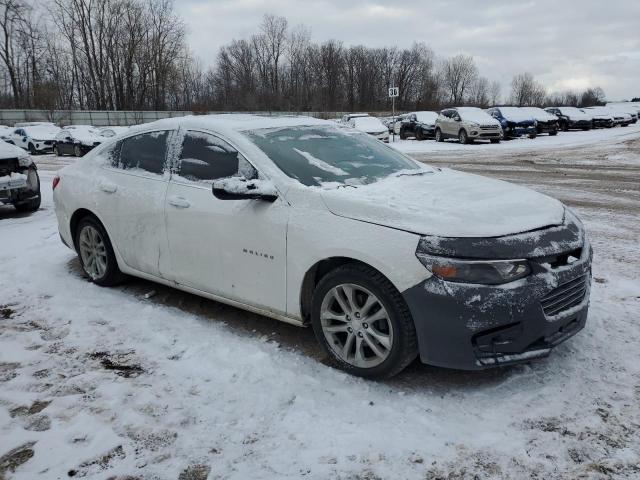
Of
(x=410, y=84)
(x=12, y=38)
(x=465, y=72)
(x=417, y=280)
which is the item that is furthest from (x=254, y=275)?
(x=465, y=72)

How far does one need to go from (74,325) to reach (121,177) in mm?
1345

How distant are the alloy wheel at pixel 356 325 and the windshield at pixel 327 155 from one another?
0.82 metres

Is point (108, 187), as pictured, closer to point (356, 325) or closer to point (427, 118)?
point (356, 325)

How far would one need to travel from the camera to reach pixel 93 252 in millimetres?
5102

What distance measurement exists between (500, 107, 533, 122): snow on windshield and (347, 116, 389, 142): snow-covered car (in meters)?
7.06

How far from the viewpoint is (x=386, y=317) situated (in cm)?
308

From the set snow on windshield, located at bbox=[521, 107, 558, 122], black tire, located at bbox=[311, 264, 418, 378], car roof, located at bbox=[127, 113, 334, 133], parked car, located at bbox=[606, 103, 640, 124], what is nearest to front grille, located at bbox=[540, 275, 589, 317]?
black tire, located at bbox=[311, 264, 418, 378]

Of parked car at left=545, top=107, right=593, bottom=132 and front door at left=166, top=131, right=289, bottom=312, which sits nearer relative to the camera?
front door at left=166, top=131, right=289, bottom=312

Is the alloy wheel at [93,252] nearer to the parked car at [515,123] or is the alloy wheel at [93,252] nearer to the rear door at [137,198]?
the rear door at [137,198]

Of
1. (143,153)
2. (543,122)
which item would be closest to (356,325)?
(143,153)

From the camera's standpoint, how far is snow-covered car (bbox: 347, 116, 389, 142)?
81.8 ft

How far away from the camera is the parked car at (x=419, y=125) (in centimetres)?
2805

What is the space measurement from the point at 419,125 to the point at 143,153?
25.3m

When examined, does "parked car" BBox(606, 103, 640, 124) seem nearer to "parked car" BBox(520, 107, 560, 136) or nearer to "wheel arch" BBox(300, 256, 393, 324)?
"parked car" BBox(520, 107, 560, 136)
